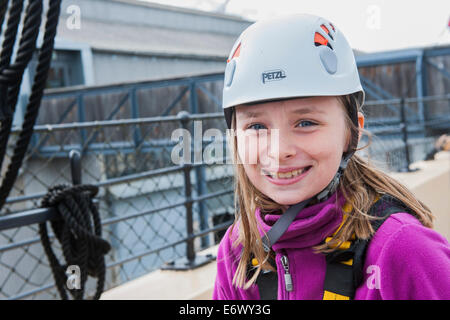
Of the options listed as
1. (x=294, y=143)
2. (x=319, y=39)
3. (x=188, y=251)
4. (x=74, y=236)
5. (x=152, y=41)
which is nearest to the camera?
(x=294, y=143)

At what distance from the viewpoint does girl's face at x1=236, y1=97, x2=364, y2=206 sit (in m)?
1.14

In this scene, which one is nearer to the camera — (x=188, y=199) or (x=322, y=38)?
(x=322, y=38)

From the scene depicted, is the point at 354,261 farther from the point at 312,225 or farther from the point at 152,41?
the point at 152,41

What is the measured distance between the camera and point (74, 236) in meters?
1.70

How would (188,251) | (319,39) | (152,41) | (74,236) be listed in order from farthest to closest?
1. (152,41)
2. (188,251)
3. (74,236)
4. (319,39)

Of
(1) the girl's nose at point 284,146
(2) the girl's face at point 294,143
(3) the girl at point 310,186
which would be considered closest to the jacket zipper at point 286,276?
(3) the girl at point 310,186

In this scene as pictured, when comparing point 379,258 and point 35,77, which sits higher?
point 35,77

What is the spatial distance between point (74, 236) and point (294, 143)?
95 cm

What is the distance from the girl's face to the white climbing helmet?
3cm

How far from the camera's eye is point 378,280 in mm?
1016

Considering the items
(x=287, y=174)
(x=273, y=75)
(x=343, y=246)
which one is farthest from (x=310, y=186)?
(x=273, y=75)

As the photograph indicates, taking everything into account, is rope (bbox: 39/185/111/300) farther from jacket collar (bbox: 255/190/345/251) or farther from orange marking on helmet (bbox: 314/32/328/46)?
orange marking on helmet (bbox: 314/32/328/46)

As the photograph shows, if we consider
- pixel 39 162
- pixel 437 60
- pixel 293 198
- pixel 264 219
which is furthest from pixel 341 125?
pixel 39 162

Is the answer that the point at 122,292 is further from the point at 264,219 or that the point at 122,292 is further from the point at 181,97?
the point at 181,97
